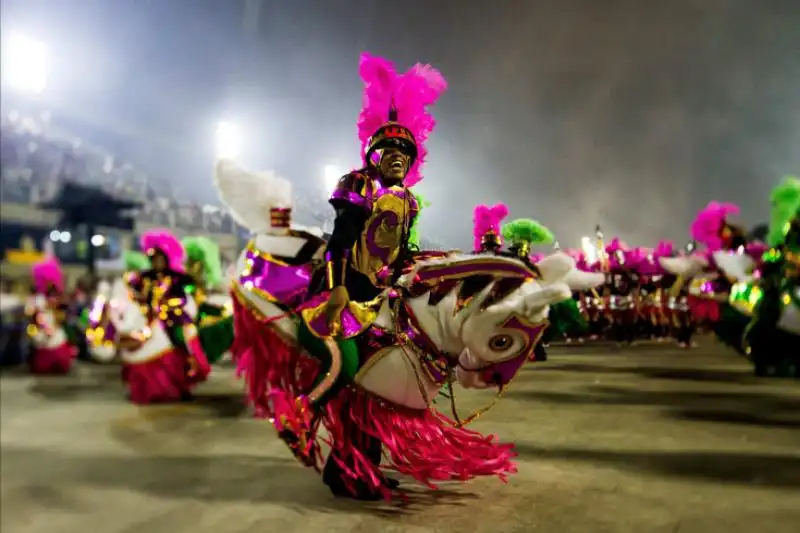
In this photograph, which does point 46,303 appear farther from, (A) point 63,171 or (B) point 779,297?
(B) point 779,297

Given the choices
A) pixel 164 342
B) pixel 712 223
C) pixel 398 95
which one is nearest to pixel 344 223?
pixel 398 95

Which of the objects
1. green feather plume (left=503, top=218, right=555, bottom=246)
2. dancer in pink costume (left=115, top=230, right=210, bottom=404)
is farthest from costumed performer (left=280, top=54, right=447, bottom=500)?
dancer in pink costume (left=115, top=230, right=210, bottom=404)

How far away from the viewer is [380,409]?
2768 millimetres

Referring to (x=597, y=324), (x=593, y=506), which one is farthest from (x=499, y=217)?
(x=597, y=324)

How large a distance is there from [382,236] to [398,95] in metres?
0.61

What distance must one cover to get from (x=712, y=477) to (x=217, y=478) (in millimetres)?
2387

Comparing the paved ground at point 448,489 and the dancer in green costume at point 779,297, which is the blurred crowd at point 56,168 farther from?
the dancer in green costume at point 779,297

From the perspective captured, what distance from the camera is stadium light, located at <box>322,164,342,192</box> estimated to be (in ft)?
7.88

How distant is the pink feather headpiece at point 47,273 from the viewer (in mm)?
1242

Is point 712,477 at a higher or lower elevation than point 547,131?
lower

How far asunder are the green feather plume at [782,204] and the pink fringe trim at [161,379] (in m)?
5.57

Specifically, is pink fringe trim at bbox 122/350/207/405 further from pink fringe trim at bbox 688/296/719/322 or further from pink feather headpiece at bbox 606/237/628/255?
pink fringe trim at bbox 688/296/719/322

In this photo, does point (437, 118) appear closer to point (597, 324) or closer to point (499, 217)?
point (499, 217)

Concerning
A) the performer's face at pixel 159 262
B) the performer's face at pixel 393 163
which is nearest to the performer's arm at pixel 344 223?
the performer's face at pixel 393 163
